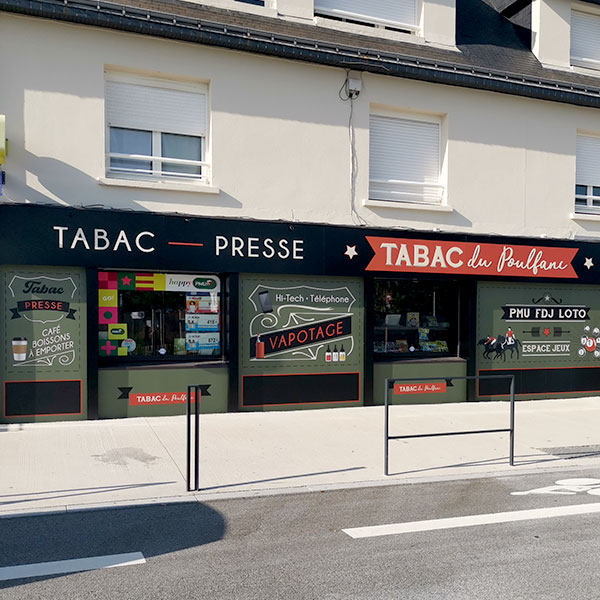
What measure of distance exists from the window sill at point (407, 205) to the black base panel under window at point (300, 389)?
3060mm

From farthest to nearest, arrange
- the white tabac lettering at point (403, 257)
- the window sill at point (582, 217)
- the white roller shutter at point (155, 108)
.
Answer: the window sill at point (582, 217)
the white tabac lettering at point (403, 257)
the white roller shutter at point (155, 108)

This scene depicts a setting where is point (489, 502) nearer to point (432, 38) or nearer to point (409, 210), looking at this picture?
point (409, 210)

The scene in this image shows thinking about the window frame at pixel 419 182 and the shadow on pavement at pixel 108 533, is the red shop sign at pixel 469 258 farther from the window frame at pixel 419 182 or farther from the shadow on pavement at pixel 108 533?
the shadow on pavement at pixel 108 533

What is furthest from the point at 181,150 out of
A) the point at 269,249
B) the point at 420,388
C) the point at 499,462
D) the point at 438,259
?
the point at 499,462

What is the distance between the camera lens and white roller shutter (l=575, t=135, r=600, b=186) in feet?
42.8

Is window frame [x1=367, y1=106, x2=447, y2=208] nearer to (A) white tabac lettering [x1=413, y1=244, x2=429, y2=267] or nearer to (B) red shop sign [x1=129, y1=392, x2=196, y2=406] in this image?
(A) white tabac lettering [x1=413, y1=244, x2=429, y2=267]

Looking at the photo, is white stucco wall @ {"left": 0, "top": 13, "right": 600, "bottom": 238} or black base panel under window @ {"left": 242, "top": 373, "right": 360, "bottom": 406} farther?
black base panel under window @ {"left": 242, "top": 373, "right": 360, "bottom": 406}

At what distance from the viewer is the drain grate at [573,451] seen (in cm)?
807

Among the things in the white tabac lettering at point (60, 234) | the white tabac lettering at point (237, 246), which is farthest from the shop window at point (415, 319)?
the white tabac lettering at point (60, 234)

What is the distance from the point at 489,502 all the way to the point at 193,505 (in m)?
2.85

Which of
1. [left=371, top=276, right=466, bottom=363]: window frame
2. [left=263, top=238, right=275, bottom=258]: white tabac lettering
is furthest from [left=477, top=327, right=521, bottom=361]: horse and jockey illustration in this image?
[left=263, top=238, right=275, bottom=258]: white tabac lettering

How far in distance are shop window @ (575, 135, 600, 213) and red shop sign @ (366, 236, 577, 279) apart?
129 cm

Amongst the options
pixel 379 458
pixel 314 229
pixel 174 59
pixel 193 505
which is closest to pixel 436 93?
pixel 314 229

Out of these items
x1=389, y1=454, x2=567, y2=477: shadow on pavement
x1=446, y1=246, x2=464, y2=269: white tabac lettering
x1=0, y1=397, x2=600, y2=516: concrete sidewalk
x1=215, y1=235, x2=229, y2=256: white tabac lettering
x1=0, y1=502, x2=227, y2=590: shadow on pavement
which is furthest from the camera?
x1=446, y1=246, x2=464, y2=269: white tabac lettering
